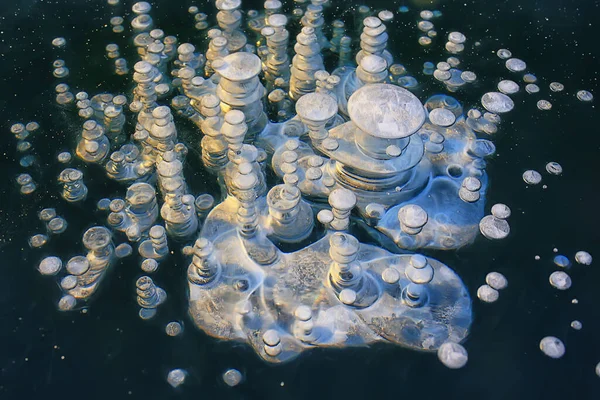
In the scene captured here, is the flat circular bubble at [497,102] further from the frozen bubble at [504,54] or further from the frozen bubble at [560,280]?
the frozen bubble at [560,280]

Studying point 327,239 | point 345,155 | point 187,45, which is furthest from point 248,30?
point 327,239

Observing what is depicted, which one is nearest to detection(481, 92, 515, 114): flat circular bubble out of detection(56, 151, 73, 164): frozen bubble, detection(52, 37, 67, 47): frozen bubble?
detection(56, 151, 73, 164): frozen bubble

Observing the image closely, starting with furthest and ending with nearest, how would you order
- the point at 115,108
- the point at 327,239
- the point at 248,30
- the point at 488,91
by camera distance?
the point at 248,30 → the point at 488,91 → the point at 115,108 → the point at 327,239

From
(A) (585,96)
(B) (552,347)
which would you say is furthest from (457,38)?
(B) (552,347)

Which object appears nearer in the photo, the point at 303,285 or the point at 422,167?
the point at 303,285

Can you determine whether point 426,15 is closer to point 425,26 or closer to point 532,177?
point 425,26

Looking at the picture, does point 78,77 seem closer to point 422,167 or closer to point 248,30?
point 248,30

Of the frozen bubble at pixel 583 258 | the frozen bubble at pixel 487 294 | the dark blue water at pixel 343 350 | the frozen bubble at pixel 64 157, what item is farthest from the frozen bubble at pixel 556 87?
the frozen bubble at pixel 64 157

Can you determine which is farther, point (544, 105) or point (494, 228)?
point (544, 105)
